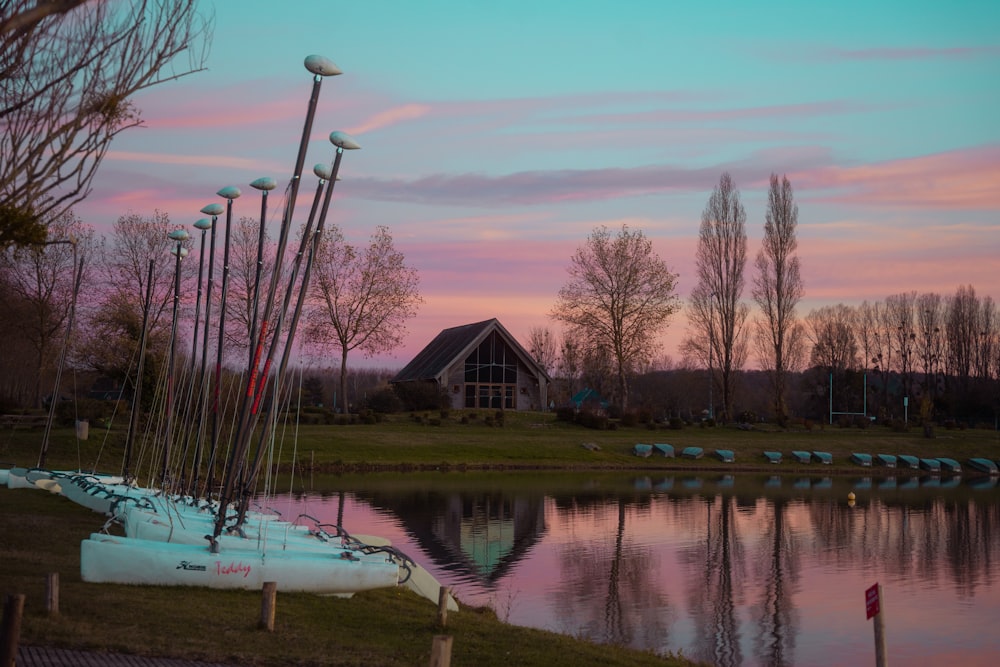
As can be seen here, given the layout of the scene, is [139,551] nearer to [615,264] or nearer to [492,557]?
[492,557]

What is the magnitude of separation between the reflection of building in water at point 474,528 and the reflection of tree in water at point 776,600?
4928mm

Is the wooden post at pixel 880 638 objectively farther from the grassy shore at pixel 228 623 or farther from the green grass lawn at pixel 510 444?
the green grass lawn at pixel 510 444

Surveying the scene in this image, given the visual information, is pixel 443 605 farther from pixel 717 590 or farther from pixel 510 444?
pixel 510 444

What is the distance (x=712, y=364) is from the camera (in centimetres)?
6731

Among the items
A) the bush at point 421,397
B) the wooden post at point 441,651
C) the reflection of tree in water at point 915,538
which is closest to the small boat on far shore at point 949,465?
the reflection of tree in water at point 915,538

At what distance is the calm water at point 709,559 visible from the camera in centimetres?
1560

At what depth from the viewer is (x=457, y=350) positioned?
65.8 metres

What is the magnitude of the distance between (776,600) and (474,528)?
9.61 m

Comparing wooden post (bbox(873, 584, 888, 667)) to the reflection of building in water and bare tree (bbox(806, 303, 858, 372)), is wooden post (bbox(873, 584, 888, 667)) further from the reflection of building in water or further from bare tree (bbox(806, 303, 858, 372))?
bare tree (bbox(806, 303, 858, 372))

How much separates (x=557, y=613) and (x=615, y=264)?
170 ft

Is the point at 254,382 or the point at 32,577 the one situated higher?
the point at 254,382

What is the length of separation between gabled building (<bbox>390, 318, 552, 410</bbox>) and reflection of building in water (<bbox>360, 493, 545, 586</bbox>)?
1240 inches

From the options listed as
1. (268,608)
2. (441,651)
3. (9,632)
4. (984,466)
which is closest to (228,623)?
(268,608)

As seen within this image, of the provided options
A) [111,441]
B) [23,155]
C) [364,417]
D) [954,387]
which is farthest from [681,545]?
[954,387]
